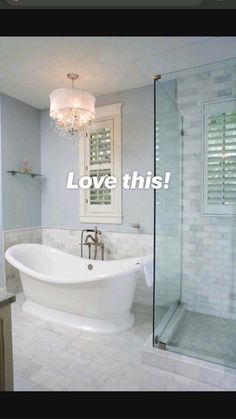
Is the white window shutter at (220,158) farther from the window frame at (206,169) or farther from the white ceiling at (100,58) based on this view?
the white ceiling at (100,58)

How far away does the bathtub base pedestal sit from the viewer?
2363mm

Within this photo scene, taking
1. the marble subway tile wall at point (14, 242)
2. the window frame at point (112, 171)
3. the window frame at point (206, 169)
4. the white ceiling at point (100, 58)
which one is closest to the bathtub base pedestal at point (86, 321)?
the marble subway tile wall at point (14, 242)

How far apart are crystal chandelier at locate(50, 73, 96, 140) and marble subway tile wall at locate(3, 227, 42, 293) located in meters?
1.69

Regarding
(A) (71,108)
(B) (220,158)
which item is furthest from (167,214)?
(A) (71,108)

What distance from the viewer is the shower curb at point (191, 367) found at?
1631mm

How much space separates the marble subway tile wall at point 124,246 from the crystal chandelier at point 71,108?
1.45 m

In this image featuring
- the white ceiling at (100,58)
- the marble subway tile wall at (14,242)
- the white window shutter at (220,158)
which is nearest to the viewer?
the white ceiling at (100,58)

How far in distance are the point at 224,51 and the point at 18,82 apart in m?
2.24

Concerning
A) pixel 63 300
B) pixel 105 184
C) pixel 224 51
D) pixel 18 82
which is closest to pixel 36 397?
pixel 63 300

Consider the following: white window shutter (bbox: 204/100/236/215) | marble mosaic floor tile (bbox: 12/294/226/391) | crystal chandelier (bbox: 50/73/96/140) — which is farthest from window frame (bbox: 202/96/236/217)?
marble mosaic floor tile (bbox: 12/294/226/391)

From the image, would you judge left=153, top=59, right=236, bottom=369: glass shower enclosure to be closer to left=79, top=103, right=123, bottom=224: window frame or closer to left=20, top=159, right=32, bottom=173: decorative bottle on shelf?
left=79, top=103, right=123, bottom=224: window frame

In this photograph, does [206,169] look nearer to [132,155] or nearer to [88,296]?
[132,155]

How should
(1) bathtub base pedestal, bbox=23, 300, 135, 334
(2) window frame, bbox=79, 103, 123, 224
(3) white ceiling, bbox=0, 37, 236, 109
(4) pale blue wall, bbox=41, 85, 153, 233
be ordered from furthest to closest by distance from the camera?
(2) window frame, bbox=79, 103, 123, 224 → (4) pale blue wall, bbox=41, 85, 153, 233 → (1) bathtub base pedestal, bbox=23, 300, 135, 334 → (3) white ceiling, bbox=0, 37, 236, 109

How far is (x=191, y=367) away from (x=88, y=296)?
1045mm
